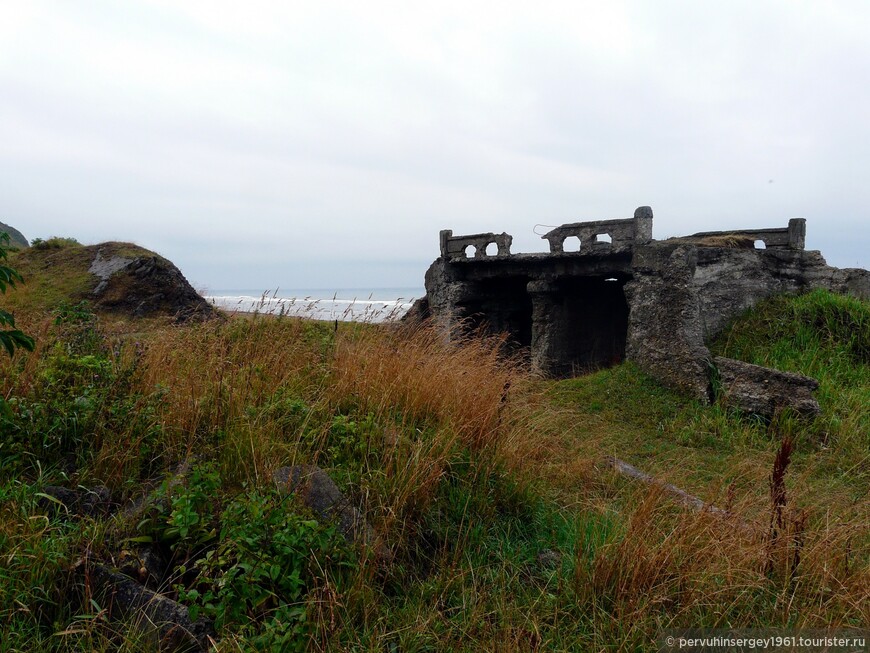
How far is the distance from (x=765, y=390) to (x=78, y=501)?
722 centimetres

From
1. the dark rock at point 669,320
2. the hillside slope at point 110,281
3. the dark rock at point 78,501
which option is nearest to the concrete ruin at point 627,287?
the dark rock at point 669,320

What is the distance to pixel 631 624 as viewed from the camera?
279cm

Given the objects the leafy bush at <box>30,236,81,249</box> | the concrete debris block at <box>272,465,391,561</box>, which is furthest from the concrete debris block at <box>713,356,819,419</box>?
the leafy bush at <box>30,236,81,249</box>

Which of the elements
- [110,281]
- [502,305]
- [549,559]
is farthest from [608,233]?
[110,281]

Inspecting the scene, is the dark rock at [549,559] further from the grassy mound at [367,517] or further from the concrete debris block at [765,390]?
the concrete debris block at [765,390]

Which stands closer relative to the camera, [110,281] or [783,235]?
[783,235]

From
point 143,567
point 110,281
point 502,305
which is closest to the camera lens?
point 143,567

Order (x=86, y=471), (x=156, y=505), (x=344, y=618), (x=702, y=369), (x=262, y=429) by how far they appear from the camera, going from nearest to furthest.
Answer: (x=344, y=618) → (x=156, y=505) → (x=86, y=471) → (x=262, y=429) → (x=702, y=369)

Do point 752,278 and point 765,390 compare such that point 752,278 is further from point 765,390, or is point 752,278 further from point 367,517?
point 367,517

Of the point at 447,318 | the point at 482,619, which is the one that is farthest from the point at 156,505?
the point at 447,318

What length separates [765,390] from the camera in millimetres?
7426

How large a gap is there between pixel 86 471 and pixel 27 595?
0.83 meters

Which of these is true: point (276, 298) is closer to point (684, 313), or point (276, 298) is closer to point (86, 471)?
point (86, 471)

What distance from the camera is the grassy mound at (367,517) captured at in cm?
269
